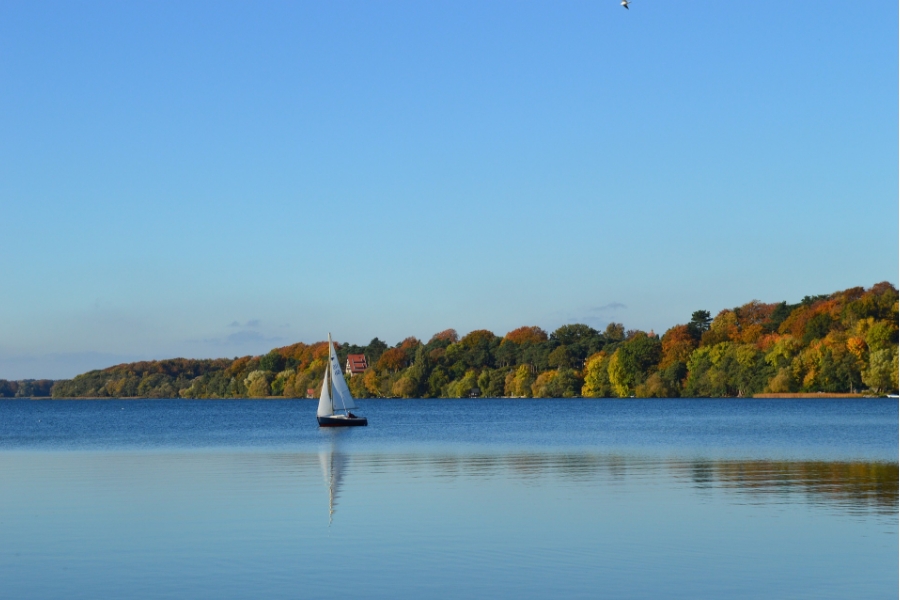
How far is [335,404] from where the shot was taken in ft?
240

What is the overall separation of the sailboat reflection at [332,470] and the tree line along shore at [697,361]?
90.5m

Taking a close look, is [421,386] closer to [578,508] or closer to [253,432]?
[253,432]

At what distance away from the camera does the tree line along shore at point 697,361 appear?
13250 centimetres

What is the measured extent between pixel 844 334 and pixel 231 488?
4621 inches

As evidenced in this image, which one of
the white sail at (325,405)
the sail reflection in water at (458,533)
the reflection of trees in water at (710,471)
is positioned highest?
the white sail at (325,405)

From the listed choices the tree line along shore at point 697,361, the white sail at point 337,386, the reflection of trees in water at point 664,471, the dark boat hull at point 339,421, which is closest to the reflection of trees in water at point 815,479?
the reflection of trees in water at point 664,471

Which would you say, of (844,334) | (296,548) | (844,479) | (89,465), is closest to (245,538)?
(296,548)

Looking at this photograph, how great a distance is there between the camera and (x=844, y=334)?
13475 cm

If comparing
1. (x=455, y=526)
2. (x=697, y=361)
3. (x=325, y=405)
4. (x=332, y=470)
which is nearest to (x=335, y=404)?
(x=325, y=405)

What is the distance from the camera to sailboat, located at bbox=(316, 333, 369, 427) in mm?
71625

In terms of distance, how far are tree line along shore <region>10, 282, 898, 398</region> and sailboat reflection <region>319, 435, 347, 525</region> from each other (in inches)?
3562

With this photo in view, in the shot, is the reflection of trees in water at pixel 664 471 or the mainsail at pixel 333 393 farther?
the mainsail at pixel 333 393

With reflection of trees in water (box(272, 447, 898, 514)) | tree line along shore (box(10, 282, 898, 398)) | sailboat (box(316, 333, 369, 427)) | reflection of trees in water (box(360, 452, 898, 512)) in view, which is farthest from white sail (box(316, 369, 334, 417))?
tree line along shore (box(10, 282, 898, 398))

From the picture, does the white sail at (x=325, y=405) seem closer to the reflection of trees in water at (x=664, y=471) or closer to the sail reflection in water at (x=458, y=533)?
the reflection of trees in water at (x=664, y=471)
